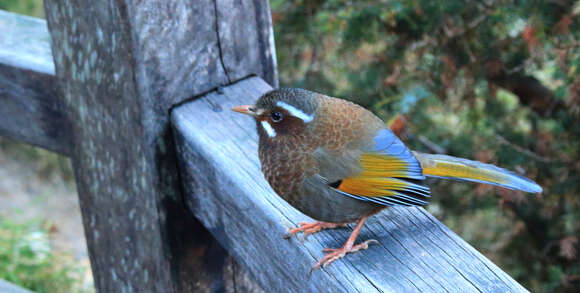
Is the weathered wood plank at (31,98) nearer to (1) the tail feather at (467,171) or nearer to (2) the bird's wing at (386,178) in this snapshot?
(2) the bird's wing at (386,178)

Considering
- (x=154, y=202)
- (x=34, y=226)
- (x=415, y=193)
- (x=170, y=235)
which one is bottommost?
(x=34, y=226)

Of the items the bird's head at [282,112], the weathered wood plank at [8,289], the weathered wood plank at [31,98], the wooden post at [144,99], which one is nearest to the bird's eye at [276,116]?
the bird's head at [282,112]

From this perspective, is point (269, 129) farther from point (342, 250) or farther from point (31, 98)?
point (31, 98)

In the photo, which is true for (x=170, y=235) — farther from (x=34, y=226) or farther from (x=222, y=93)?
(x=34, y=226)

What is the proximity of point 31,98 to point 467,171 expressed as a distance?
148cm

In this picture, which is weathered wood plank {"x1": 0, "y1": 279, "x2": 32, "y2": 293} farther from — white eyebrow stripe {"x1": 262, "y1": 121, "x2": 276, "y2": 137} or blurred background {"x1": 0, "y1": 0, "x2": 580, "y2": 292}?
white eyebrow stripe {"x1": 262, "y1": 121, "x2": 276, "y2": 137}

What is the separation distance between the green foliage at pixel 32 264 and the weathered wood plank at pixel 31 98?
5.72 feet

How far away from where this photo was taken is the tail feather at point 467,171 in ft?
6.43

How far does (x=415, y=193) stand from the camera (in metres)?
1.82

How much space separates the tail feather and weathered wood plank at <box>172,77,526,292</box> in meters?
0.24

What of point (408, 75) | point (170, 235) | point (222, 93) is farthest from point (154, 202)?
point (408, 75)

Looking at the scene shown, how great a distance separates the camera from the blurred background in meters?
2.84

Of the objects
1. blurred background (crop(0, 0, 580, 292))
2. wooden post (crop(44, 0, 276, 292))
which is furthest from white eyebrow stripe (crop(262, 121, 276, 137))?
blurred background (crop(0, 0, 580, 292))

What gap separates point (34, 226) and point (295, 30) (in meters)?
2.45
